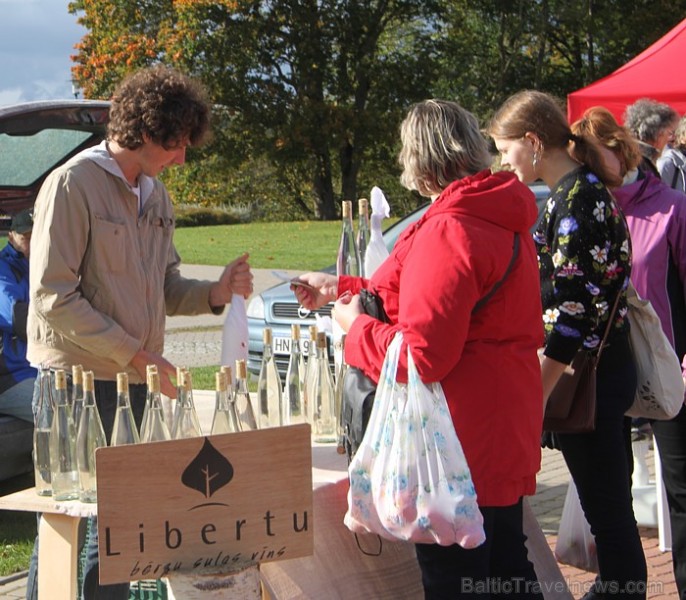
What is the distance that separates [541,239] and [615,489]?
884 millimetres

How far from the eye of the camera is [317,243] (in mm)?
19500

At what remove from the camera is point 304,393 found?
11.4 ft

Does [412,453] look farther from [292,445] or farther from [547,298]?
[547,298]

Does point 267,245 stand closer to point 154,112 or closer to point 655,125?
point 655,125

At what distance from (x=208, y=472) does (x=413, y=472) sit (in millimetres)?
547

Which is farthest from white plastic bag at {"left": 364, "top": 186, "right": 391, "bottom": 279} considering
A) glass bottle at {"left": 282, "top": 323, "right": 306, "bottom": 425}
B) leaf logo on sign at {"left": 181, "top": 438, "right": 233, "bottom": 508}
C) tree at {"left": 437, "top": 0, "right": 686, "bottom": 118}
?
tree at {"left": 437, "top": 0, "right": 686, "bottom": 118}

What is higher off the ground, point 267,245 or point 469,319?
point 469,319

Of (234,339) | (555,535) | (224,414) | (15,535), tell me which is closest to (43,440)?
(224,414)

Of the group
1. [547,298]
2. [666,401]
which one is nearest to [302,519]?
[547,298]

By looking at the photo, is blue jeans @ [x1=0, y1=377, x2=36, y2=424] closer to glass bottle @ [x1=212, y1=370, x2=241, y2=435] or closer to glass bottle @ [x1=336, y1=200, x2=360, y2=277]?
glass bottle @ [x1=336, y1=200, x2=360, y2=277]

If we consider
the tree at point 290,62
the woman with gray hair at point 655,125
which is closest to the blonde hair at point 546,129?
the woman with gray hair at point 655,125

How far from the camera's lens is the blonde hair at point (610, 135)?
3604 mm

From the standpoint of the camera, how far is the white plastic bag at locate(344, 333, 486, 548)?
2.64 meters

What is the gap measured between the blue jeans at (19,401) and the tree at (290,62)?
2522 cm
